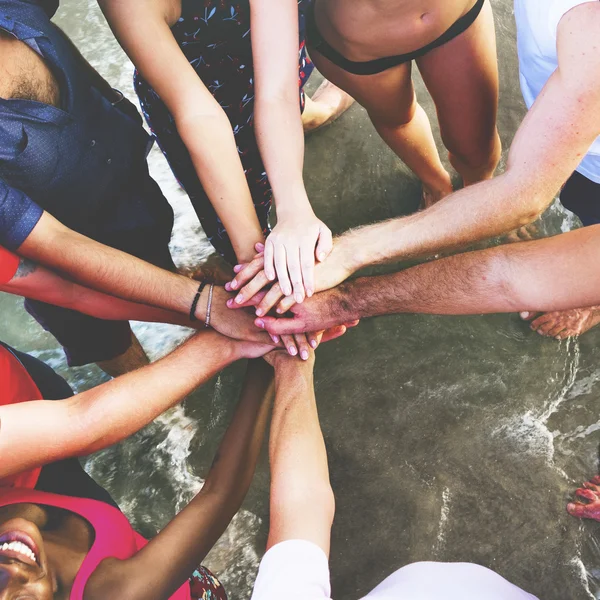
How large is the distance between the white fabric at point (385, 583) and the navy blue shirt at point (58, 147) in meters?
1.03

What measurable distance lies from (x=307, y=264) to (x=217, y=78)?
29.3 inches

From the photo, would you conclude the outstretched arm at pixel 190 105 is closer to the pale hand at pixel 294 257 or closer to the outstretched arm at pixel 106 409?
the pale hand at pixel 294 257

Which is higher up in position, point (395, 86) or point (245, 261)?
point (395, 86)

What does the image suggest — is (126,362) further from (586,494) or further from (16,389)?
(586,494)

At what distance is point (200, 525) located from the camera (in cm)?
135

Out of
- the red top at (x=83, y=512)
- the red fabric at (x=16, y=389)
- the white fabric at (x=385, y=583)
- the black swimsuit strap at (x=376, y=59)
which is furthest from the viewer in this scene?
the black swimsuit strap at (x=376, y=59)

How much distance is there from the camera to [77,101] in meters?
1.54

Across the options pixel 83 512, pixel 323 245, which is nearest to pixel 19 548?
pixel 83 512

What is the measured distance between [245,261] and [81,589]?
102cm

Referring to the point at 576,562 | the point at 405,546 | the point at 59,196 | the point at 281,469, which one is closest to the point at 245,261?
the point at 59,196

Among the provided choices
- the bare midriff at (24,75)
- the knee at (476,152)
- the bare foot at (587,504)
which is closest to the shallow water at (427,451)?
the bare foot at (587,504)

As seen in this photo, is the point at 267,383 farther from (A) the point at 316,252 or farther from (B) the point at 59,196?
(B) the point at 59,196

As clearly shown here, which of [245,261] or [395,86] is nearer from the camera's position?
[245,261]

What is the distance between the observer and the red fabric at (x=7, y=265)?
141cm
